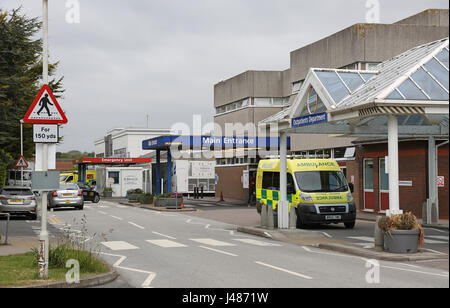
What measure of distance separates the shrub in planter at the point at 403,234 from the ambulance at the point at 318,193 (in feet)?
19.9

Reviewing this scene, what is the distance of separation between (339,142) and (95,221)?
15.6 m

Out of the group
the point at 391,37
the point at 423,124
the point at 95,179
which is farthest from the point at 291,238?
the point at 95,179

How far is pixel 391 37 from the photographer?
114ft

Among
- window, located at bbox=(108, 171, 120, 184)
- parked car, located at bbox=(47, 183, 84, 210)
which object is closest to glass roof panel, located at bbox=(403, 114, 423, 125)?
parked car, located at bbox=(47, 183, 84, 210)

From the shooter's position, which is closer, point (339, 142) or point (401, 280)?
point (401, 280)

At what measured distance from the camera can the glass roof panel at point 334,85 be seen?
16750 millimetres

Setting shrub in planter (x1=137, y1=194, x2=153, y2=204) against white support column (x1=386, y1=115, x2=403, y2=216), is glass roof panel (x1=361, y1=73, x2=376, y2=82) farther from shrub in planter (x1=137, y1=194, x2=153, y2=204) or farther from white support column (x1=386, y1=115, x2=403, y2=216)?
shrub in planter (x1=137, y1=194, x2=153, y2=204)

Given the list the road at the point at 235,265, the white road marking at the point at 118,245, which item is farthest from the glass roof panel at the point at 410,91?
the white road marking at the point at 118,245

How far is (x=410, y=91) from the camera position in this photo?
1421 centimetres

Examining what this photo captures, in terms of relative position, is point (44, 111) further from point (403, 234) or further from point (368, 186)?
point (368, 186)

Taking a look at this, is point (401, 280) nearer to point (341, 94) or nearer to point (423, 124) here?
point (341, 94)

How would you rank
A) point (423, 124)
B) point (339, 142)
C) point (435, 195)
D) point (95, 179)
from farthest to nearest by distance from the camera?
point (95, 179) → point (339, 142) → point (435, 195) → point (423, 124)

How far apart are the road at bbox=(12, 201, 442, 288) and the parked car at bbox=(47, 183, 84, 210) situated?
1450cm

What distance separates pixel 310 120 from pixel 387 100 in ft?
12.6
